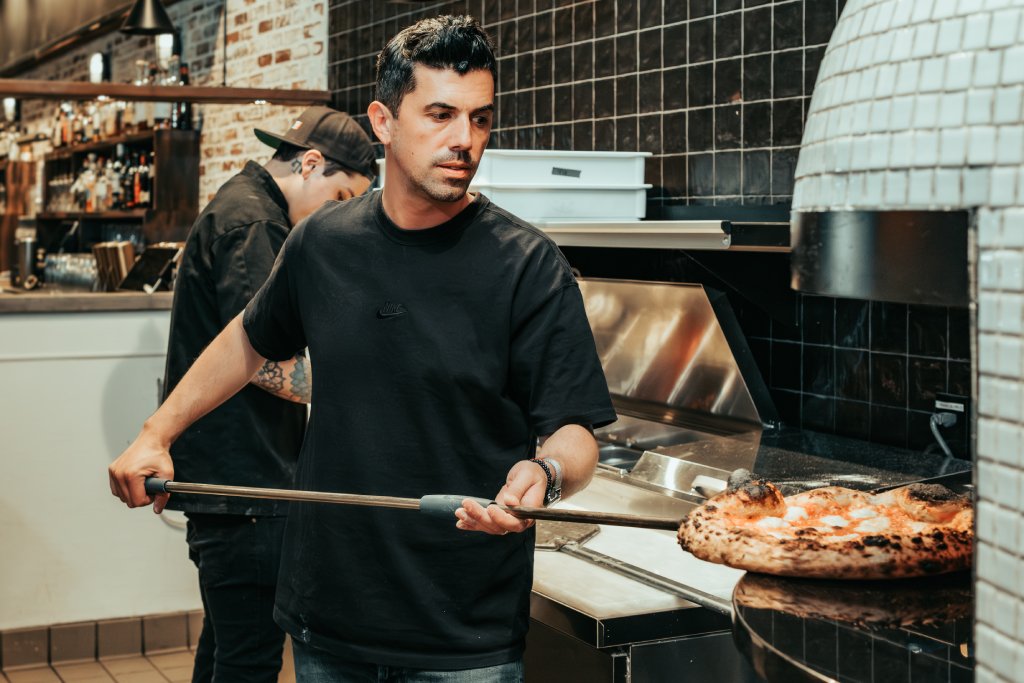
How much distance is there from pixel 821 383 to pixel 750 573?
5.88ft

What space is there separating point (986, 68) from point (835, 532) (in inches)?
32.7

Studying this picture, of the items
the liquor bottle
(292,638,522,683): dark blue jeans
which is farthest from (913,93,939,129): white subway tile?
the liquor bottle

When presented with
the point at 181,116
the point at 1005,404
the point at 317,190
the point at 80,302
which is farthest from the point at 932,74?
the point at 181,116

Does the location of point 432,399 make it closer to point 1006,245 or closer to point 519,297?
point 519,297

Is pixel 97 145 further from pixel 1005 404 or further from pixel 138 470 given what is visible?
pixel 1005 404

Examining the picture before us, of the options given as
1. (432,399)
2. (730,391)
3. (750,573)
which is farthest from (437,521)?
(730,391)

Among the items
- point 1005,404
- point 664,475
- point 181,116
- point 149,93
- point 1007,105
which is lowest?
point 664,475

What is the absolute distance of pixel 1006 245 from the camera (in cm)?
83

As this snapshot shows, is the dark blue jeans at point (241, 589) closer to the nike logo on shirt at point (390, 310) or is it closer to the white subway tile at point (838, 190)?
the nike logo on shirt at point (390, 310)

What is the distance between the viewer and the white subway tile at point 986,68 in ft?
2.83

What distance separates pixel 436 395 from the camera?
1807 millimetres

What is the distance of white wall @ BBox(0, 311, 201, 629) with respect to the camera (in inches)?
168

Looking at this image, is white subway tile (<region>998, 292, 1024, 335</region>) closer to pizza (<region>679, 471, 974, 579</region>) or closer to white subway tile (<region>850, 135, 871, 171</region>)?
white subway tile (<region>850, 135, 871, 171</region>)

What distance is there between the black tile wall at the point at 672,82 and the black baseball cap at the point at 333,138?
3.80 ft
